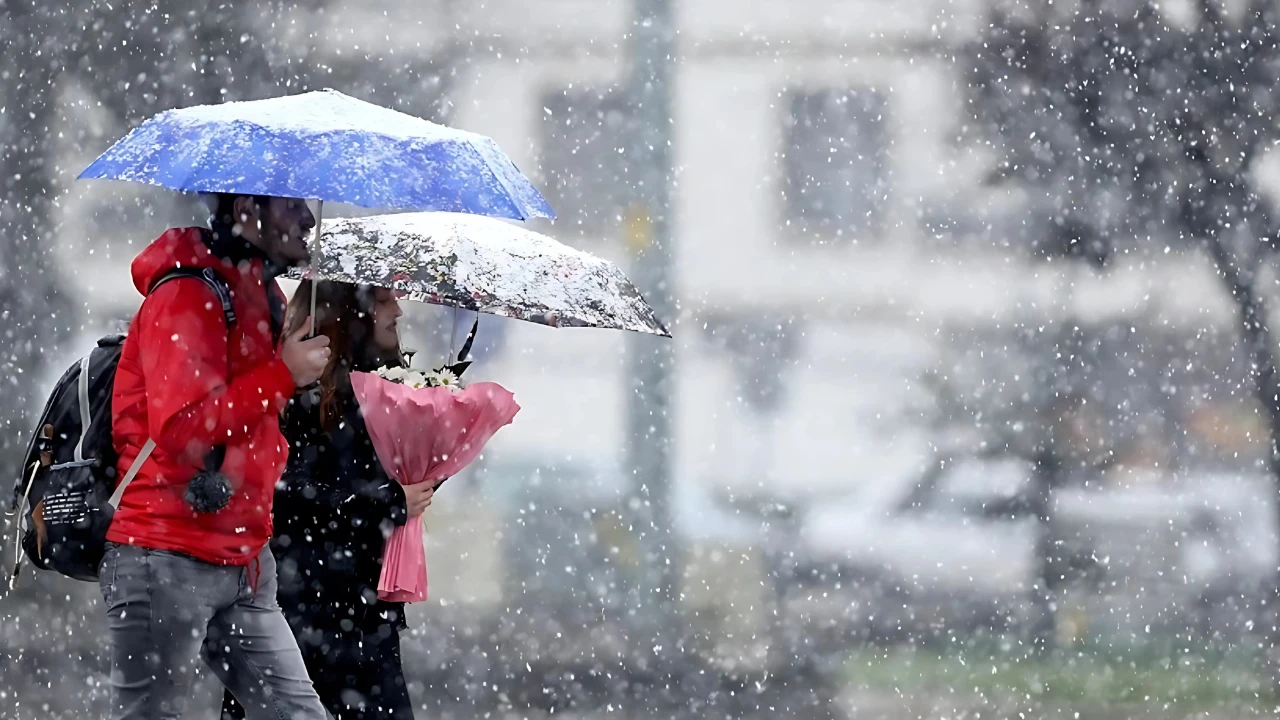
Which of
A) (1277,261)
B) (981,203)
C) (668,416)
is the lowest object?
(668,416)

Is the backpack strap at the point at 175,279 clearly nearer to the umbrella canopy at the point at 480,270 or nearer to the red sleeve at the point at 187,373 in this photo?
the red sleeve at the point at 187,373

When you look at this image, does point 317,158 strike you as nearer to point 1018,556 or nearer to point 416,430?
point 416,430

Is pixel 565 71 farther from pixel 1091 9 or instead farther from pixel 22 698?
pixel 22 698

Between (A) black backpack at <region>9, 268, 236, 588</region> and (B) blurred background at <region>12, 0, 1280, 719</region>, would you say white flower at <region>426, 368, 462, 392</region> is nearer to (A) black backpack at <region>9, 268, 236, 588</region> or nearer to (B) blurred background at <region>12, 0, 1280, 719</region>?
(A) black backpack at <region>9, 268, 236, 588</region>

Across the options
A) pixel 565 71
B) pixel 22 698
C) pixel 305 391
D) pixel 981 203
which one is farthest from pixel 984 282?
pixel 305 391

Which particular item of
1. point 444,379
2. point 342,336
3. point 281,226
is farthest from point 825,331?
point 281,226

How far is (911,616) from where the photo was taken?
953 cm

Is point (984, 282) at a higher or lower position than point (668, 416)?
higher

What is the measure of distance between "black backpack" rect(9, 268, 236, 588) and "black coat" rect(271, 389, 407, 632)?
0.58 metres

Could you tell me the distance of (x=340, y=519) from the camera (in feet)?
12.3

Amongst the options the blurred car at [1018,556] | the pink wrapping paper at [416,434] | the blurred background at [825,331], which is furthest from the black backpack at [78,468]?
the blurred car at [1018,556]

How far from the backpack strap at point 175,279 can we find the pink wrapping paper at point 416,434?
0.64m

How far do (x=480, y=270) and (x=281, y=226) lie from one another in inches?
25.8

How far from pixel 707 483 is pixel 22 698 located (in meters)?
4.18
